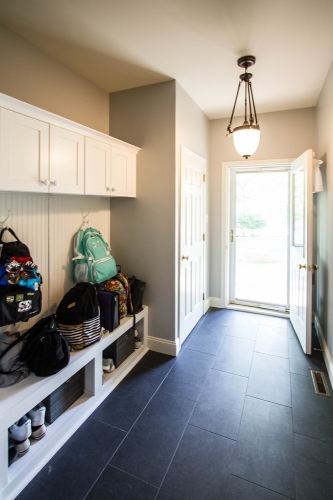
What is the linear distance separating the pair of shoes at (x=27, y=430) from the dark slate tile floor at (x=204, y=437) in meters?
0.17

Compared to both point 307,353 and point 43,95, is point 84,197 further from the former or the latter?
point 307,353

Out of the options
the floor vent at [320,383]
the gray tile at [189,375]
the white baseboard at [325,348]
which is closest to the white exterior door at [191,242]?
the gray tile at [189,375]

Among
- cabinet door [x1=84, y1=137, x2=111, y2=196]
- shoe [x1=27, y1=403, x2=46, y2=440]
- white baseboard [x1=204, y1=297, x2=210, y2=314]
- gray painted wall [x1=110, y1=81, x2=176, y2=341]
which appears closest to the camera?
shoe [x1=27, y1=403, x2=46, y2=440]

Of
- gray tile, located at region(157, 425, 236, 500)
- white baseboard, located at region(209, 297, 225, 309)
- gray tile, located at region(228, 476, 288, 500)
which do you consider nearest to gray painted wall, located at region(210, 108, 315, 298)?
white baseboard, located at region(209, 297, 225, 309)

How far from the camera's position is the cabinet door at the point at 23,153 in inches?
59.2

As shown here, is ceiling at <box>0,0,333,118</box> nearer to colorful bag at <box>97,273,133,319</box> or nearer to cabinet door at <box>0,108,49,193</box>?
cabinet door at <box>0,108,49,193</box>

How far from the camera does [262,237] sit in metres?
4.02

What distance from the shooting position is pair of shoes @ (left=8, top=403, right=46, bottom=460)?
1.49m

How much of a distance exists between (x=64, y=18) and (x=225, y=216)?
283cm

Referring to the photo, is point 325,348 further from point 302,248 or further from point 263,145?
point 263,145

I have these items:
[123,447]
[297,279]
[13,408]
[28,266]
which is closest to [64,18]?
[28,266]

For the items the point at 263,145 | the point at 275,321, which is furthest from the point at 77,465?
the point at 263,145

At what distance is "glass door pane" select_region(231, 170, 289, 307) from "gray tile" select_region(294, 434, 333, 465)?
2.35 m

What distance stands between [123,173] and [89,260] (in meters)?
0.89
